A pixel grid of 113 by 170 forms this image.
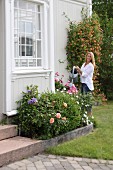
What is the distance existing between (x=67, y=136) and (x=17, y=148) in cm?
144

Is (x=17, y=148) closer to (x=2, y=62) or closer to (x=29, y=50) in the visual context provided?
(x=2, y=62)

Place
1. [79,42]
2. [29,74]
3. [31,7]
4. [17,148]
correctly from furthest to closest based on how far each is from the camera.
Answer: [79,42], [31,7], [29,74], [17,148]

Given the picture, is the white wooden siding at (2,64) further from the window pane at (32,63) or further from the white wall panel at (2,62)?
the window pane at (32,63)

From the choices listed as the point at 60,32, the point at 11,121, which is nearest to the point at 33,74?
the point at 11,121

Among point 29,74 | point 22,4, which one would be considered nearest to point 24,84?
point 29,74

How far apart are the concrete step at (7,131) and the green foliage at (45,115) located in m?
0.17

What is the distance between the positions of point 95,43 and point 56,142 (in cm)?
549

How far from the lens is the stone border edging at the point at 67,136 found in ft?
20.5

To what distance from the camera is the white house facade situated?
259 inches

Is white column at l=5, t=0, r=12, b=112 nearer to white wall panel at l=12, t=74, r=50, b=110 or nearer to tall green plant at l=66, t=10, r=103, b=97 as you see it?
white wall panel at l=12, t=74, r=50, b=110

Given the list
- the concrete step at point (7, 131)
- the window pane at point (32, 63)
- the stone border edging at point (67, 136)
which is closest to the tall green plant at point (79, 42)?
the window pane at point (32, 63)

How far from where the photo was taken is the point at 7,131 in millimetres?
6312

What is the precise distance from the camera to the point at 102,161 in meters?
5.75

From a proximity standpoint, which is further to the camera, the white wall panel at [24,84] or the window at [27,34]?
the window at [27,34]
